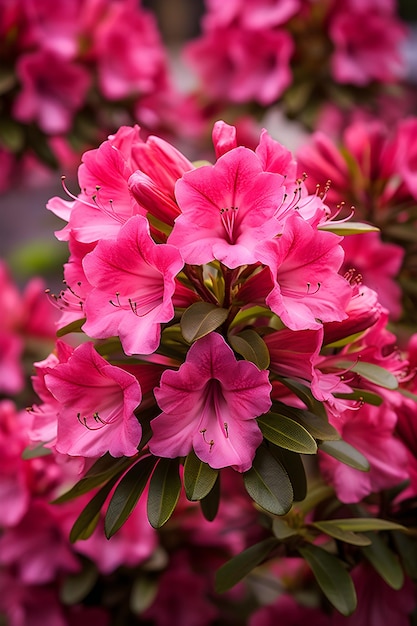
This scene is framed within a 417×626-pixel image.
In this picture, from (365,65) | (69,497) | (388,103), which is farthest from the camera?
(388,103)

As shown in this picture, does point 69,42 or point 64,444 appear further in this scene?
point 69,42

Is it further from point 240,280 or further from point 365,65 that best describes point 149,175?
point 365,65

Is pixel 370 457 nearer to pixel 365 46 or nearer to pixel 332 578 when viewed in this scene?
pixel 332 578

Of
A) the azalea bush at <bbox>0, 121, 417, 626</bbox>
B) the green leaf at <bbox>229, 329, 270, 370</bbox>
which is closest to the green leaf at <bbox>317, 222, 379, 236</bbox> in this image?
the azalea bush at <bbox>0, 121, 417, 626</bbox>

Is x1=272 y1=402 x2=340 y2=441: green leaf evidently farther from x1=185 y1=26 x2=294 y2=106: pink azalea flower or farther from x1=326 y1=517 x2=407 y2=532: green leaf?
x1=185 y1=26 x2=294 y2=106: pink azalea flower

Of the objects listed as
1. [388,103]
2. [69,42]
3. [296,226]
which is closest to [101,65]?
[69,42]

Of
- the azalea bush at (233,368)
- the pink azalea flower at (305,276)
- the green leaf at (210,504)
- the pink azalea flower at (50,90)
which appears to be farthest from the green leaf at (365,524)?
the pink azalea flower at (50,90)

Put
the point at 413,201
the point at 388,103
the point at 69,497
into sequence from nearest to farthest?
the point at 69,497, the point at 413,201, the point at 388,103
